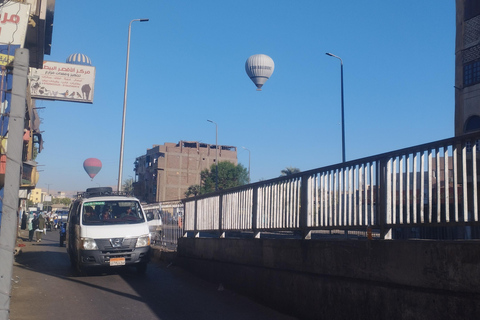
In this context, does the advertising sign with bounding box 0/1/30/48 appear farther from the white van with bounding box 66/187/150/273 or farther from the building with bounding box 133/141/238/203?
the building with bounding box 133/141/238/203

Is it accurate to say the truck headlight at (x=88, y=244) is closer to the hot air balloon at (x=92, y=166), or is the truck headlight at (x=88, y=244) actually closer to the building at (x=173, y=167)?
the hot air balloon at (x=92, y=166)

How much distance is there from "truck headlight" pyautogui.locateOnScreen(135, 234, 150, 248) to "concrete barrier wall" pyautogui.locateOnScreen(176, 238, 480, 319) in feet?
10.8

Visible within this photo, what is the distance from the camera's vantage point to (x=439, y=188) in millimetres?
5629

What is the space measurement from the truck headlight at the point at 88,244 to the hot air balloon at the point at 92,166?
37.6 metres

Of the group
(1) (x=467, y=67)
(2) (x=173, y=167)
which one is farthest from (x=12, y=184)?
(2) (x=173, y=167)

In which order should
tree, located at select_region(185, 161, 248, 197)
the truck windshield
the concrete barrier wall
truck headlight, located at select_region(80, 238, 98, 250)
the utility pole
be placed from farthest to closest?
tree, located at select_region(185, 161, 248, 197) → the truck windshield → truck headlight, located at select_region(80, 238, 98, 250) → the concrete barrier wall → the utility pole

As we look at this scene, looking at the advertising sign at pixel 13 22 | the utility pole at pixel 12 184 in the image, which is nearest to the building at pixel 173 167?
the advertising sign at pixel 13 22

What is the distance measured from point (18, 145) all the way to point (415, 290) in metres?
4.20

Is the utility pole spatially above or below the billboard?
below

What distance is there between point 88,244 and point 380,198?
8116 millimetres

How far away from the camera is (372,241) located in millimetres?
6164

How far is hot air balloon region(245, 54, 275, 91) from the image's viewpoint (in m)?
44.7

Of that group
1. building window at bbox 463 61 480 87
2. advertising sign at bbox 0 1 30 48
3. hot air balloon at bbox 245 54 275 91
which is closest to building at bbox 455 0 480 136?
building window at bbox 463 61 480 87

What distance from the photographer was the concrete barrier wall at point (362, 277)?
193 inches
